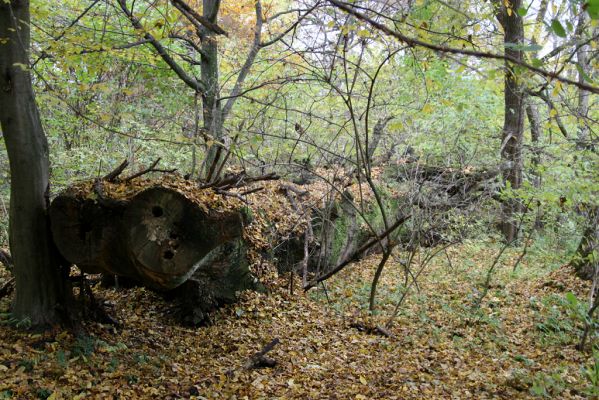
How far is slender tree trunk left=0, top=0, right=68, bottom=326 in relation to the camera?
4.21 m

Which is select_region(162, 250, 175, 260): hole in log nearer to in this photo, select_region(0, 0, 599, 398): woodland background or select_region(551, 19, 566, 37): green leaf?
select_region(0, 0, 599, 398): woodland background

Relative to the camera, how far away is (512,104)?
10.7 meters

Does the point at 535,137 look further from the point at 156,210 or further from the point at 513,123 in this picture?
the point at 156,210

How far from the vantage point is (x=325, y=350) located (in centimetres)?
522

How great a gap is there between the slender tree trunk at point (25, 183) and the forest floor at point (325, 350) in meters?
0.32

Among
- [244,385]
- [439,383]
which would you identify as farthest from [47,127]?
[439,383]

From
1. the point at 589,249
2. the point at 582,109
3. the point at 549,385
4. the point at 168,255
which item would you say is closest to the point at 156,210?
the point at 168,255

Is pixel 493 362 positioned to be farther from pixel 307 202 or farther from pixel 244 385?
pixel 307 202

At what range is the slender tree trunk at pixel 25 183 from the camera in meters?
4.21

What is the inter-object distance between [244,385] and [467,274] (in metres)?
6.20

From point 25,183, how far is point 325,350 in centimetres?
363

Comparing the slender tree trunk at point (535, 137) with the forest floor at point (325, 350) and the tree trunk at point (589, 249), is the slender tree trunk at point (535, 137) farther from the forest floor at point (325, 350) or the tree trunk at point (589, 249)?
the forest floor at point (325, 350)

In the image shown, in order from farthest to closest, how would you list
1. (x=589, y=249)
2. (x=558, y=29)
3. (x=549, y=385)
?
(x=589, y=249), (x=549, y=385), (x=558, y=29)

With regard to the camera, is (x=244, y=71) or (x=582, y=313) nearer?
(x=582, y=313)
